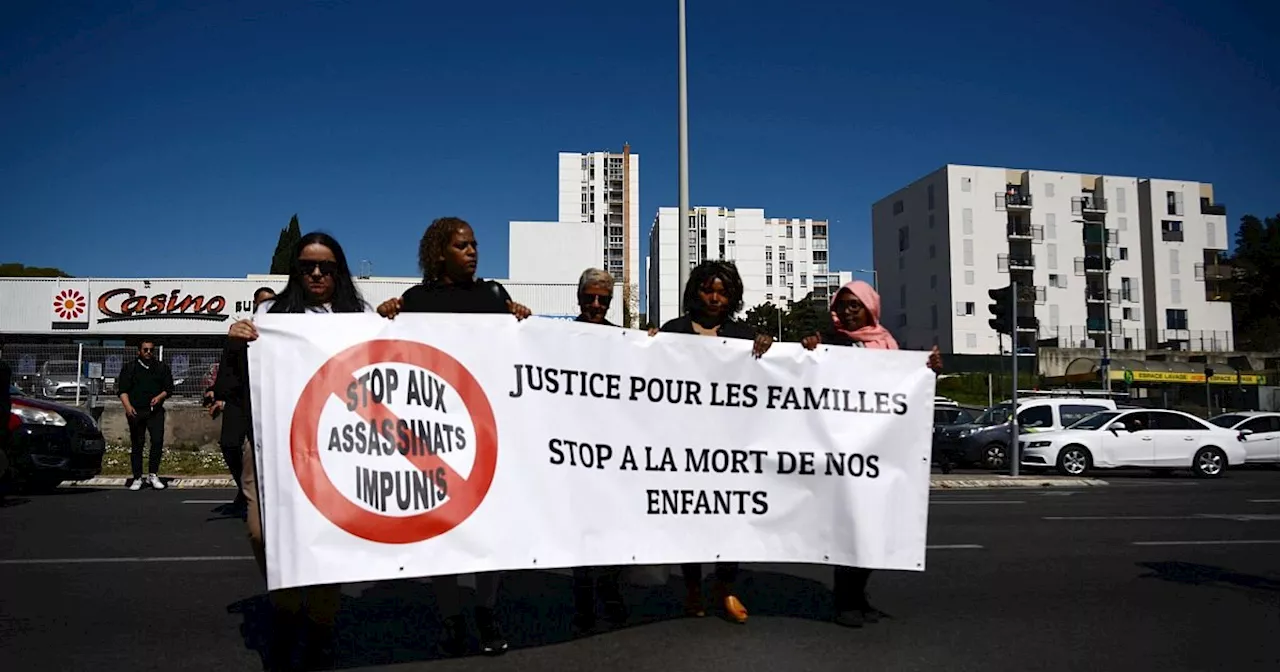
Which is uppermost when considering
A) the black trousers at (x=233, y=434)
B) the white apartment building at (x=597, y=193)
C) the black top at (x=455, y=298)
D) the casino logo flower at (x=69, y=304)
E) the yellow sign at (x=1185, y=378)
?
the white apartment building at (x=597, y=193)

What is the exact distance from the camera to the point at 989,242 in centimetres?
6762

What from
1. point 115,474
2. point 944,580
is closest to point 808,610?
point 944,580

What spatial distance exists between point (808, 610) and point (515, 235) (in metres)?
51.6

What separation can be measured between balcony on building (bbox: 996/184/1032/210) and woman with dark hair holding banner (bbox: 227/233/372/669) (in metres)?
69.7

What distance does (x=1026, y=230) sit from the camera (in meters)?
68.8

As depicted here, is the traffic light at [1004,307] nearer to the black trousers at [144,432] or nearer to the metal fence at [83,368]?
the black trousers at [144,432]

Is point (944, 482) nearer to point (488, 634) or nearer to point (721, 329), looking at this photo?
point (721, 329)

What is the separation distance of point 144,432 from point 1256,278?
93.7 meters

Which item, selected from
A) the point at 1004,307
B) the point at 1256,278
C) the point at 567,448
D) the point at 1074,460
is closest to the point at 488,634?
the point at 567,448

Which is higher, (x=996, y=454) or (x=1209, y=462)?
(x=996, y=454)

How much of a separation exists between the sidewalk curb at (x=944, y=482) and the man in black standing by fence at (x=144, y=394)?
100cm

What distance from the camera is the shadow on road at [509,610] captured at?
4.66 metres

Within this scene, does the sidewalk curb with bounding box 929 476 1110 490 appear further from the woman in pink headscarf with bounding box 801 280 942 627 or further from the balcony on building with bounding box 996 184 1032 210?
the balcony on building with bounding box 996 184 1032 210

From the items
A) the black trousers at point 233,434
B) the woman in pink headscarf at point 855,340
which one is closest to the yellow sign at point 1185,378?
the black trousers at point 233,434
